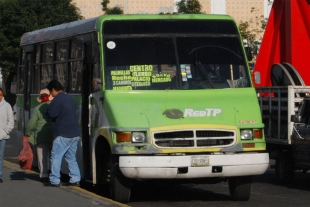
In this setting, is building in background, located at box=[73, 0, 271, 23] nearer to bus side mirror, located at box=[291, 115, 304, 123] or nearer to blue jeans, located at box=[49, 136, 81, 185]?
bus side mirror, located at box=[291, 115, 304, 123]

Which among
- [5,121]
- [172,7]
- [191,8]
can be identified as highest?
[172,7]

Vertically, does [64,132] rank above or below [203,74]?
below

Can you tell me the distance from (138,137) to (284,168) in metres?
5.10

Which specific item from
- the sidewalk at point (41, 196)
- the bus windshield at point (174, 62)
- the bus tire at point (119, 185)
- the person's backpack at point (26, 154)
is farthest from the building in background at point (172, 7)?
the bus tire at point (119, 185)

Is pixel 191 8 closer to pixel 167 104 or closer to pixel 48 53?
pixel 48 53

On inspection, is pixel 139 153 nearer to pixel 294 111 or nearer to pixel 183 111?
pixel 183 111

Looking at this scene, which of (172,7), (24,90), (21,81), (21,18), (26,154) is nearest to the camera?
(26,154)

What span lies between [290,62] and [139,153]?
376 inches

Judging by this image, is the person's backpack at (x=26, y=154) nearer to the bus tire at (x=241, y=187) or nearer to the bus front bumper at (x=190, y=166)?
the bus front bumper at (x=190, y=166)

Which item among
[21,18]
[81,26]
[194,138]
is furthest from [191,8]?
[194,138]

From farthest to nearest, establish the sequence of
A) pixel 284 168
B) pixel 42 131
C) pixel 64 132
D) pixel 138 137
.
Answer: pixel 284 168, pixel 42 131, pixel 64 132, pixel 138 137

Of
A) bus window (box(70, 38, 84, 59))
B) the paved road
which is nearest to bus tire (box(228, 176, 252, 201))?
the paved road

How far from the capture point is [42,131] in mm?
14469

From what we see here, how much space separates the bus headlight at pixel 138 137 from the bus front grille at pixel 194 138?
0.17 meters
